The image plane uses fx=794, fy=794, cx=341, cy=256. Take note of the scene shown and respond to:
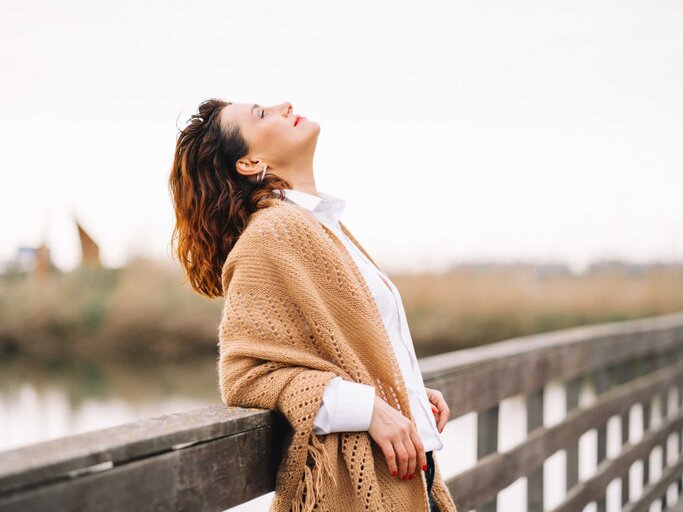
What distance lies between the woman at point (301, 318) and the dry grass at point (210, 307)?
857 centimetres

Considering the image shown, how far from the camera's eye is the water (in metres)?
5.53

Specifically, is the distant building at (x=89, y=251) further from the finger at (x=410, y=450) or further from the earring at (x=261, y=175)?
the finger at (x=410, y=450)

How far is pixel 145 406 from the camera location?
693 cm

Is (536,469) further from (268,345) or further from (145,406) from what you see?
(145,406)

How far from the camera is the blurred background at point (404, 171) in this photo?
7.51m

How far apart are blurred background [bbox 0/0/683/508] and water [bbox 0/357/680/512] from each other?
55 mm

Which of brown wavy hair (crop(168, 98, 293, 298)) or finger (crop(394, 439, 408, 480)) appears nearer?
finger (crop(394, 439, 408, 480))

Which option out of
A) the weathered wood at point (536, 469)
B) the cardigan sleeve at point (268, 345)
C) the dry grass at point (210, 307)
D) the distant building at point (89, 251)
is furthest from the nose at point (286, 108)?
the distant building at point (89, 251)

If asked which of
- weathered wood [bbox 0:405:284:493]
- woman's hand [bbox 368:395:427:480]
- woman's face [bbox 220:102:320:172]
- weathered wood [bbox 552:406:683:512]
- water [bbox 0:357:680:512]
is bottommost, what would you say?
water [bbox 0:357:680:512]

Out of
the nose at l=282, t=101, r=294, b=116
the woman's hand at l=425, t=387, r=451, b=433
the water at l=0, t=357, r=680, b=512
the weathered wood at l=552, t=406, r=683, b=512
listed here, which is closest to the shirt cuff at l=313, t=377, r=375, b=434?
the woman's hand at l=425, t=387, r=451, b=433

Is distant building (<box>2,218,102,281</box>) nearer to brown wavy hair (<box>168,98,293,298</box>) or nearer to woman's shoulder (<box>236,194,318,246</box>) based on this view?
brown wavy hair (<box>168,98,293,298</box>)

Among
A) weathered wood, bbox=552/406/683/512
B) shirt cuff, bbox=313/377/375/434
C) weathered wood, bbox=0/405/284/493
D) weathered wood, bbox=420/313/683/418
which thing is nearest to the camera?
weathered wood, bbox=0/405/284/493

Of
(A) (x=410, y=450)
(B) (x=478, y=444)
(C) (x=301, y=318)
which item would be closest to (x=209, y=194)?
(C) (x=301, y=318)

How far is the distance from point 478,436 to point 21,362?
29.7 ft
